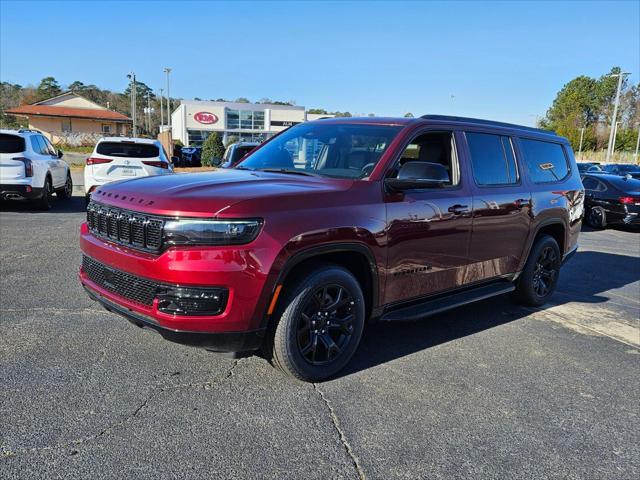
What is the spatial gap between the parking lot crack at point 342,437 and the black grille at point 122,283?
4.28 ft

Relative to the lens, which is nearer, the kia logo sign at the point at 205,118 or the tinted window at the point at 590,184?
the tinted window at the point at 590,184

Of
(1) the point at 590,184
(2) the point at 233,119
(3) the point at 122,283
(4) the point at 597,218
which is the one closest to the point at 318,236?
(3) the point at 122,283

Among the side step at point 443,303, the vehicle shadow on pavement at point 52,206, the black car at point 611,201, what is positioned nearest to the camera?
the side step at point 443,303

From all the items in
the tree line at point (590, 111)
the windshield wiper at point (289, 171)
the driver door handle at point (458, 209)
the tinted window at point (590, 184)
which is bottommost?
the tinted window at point (590, 184)

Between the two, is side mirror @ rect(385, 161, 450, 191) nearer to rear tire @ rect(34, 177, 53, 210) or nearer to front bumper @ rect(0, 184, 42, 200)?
front bumper @ rect(0, 184, 42, 200)

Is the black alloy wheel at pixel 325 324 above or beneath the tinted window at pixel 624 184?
beneath

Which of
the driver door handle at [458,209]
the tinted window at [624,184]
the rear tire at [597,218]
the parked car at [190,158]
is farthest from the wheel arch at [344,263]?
the parked car at [190,158]

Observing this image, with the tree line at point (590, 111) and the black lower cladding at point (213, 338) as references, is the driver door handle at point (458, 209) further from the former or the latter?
the tree line at point (590, 111)

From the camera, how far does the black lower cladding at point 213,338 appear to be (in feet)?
10.4

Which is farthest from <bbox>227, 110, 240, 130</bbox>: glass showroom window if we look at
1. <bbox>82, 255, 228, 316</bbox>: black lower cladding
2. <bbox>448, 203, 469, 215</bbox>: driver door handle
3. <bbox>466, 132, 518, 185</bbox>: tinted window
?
<bbox>82, 255, 228, 316</bbox>: black lower cladding

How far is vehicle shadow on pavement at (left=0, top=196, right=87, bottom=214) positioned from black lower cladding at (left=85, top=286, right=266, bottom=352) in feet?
31.5

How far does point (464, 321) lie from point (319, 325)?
228 centimetres

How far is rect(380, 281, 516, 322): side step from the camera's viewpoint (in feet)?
13.4

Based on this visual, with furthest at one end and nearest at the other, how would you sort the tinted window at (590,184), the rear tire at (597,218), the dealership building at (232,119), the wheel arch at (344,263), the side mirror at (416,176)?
the dealership building at (232,119) < the tinted window at (590,184) < the rear tire at (597,218) < the side mirror at (416,176) < the wheel arch at (344,263)
